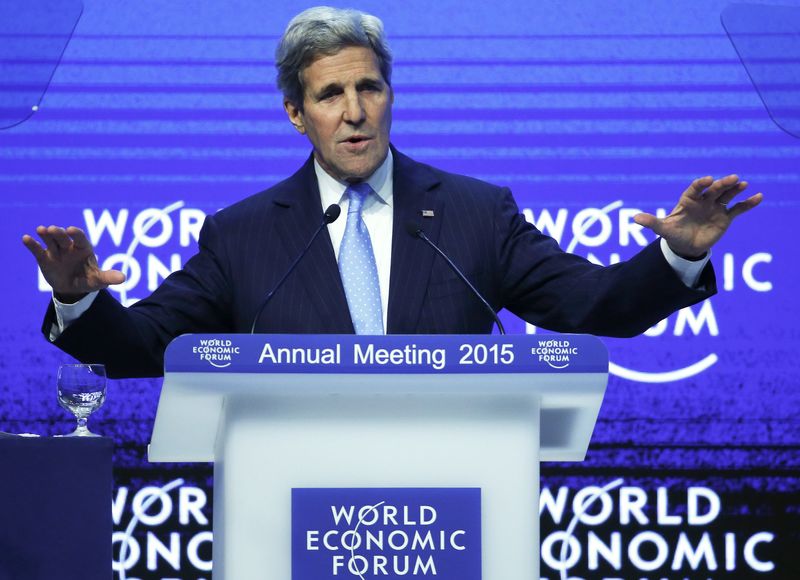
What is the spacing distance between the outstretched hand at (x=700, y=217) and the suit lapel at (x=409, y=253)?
0.48 meters

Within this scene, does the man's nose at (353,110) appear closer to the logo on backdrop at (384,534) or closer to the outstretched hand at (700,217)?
the outstretched hand at (700,217)

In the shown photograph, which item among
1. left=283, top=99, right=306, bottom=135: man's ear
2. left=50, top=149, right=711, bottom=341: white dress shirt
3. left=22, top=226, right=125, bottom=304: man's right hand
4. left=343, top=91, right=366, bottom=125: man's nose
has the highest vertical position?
left=283, top=99, right=306, bottom=135: man's ear

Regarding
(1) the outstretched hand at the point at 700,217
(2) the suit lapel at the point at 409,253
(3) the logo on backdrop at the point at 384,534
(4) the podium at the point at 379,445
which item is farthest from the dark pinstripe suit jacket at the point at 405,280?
(3) the logo on backdrop at the point at 384,534

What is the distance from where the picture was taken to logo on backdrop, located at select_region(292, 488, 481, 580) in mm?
1524

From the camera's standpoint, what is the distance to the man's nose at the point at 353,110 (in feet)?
8.12

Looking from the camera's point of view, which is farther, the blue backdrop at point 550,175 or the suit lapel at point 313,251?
the blue backdrop at point 550,175

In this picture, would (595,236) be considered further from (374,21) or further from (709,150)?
(374,21)

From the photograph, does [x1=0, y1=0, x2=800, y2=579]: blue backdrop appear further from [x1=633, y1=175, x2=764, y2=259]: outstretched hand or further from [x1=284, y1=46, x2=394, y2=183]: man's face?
[x1=633, y1=175, x2=764, y2=259]: outstretched hand

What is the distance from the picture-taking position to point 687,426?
12.1ft

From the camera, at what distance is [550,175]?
Result: 147 inches

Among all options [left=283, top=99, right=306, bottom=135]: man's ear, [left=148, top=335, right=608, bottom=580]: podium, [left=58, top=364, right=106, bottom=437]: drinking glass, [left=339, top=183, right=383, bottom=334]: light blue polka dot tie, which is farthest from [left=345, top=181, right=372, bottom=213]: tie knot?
[left=148, top=335, right=608, bottom=580]: podium

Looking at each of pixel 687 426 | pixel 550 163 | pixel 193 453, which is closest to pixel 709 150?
pixel 550 163

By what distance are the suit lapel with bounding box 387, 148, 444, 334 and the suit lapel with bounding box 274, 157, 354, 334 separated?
0.10 meters

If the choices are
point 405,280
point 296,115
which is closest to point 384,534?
point 405,280
